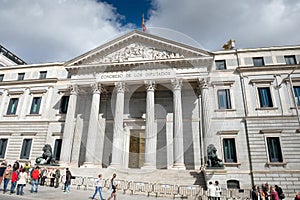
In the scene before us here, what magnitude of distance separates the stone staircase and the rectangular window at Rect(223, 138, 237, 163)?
5344 millimetres

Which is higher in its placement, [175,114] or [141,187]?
[175,114]

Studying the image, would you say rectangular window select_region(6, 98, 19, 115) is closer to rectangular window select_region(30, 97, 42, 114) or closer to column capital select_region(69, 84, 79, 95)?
rectangular window select_region(30, 97, 42, 114)

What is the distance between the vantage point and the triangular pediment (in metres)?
23.8

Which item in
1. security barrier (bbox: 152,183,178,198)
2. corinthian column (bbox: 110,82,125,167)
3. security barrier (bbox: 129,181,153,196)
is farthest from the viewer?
corinthian column (bbox: 110,82,125,167)

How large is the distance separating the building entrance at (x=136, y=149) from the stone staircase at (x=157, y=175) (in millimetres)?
4684

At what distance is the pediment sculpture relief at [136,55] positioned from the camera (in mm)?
24234

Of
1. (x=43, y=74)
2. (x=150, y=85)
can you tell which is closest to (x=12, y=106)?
(x=43, y=74)

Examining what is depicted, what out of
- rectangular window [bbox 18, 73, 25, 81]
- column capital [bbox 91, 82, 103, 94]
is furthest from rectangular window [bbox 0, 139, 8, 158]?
column capital [bbox 91, 82, 103, 94]

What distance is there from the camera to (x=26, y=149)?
27.8m

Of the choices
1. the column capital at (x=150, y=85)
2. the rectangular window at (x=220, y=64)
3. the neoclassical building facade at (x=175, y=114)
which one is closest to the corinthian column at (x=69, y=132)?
the neoclassical building facade at (x=175, y=114)

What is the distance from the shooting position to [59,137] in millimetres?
27328

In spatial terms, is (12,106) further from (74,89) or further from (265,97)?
(265,97)

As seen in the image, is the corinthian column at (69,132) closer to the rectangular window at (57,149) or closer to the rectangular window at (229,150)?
the rectangular window at (57,149)

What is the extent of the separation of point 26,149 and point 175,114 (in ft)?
69.3
